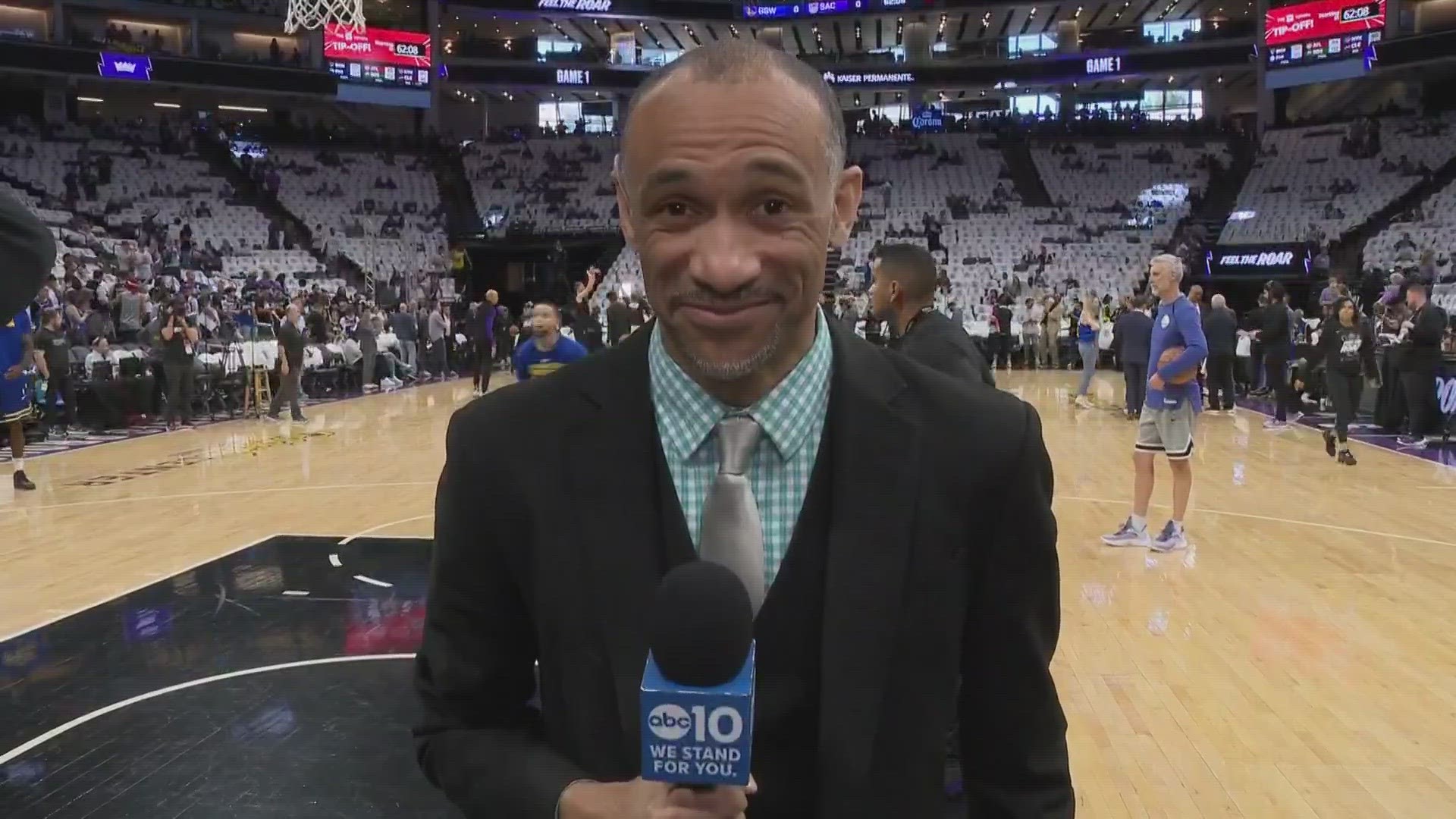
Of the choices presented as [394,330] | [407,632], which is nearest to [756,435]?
[407,632]

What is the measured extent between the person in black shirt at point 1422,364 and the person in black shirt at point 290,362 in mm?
12256

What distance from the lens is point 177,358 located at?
13297 millimetres

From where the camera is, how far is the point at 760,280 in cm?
120

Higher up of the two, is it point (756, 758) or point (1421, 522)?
point (756, 758)

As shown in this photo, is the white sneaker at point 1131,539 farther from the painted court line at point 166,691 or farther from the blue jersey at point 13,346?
Result: the blue jersey at point 13,346

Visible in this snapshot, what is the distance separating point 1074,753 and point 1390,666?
75.9 inches

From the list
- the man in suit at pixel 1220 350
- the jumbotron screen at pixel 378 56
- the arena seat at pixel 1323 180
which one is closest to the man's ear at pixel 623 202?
the man in suit at pixel 1220 350

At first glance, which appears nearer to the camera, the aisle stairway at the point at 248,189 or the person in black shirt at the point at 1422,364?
the person in black shirt at the point at 1422,364

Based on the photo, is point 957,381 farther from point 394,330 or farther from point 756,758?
point 394,330

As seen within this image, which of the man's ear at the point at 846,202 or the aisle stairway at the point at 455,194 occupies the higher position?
the aisle stairway at the point at 455,194

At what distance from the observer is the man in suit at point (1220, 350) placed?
1410 centimetres

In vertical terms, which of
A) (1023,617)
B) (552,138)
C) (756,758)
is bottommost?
(756,758)

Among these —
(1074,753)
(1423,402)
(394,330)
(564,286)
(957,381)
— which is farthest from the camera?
(564,286)

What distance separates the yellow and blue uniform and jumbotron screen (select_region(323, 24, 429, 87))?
2343cm
